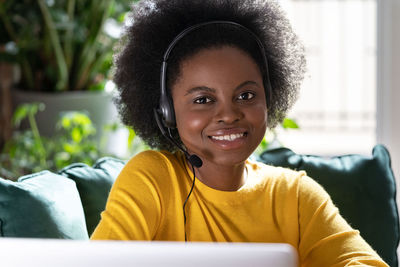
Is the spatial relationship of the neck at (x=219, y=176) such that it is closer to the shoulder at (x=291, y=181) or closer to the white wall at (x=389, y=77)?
the shoulder at (x=291, y=181)

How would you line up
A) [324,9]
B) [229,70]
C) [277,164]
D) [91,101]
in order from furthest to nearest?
[324,9] → [91,101] → [277,164] → [229,70]

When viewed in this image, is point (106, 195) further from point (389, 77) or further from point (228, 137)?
point (389, 77)

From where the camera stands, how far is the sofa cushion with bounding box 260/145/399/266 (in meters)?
1.60

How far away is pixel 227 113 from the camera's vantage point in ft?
3.95

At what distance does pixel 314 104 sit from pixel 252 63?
19.5 ft

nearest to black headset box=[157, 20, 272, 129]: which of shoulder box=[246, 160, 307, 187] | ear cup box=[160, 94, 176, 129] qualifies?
ear cup box=[160, 94, 176, 129]

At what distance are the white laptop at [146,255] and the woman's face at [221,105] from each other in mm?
542

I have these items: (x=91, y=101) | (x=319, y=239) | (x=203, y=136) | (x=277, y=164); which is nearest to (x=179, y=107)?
(x=203, y=136)

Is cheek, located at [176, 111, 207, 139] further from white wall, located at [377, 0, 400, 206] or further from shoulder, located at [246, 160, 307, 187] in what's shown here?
white wall, located at [377, 0, 400, 206]

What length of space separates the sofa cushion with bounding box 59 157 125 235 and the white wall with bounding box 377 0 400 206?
1410 millimetres

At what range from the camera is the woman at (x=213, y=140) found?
1.22 meters

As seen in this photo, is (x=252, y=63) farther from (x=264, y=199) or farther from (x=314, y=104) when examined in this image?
(x=314, y=104)

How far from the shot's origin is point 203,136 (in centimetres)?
124

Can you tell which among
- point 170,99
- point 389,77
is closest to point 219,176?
point 170,99
